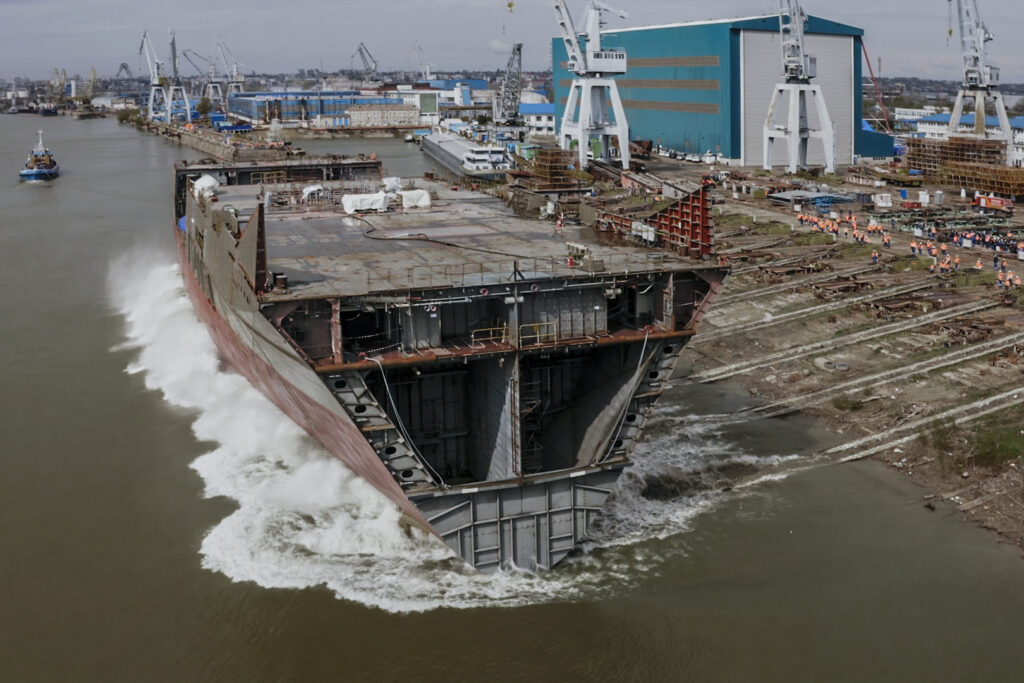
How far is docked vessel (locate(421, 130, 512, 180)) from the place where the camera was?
301 feet

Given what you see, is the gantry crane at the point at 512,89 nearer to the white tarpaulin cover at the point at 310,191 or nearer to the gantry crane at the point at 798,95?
the gantry crane at the point at 798,95

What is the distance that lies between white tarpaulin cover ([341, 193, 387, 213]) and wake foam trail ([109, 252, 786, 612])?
268 inches

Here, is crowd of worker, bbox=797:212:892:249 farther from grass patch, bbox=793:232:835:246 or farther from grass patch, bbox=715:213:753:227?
grass patch, bbox=715:213:753:227

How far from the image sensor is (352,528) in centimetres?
2230

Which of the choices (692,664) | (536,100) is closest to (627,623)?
(692,664)

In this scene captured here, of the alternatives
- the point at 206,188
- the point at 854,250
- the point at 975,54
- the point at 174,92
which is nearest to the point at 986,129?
the point at 975,54

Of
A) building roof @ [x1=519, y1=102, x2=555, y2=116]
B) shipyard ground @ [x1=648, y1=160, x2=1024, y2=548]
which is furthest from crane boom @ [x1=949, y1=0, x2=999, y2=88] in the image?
building roof @ [x1=519, y1=102, x2=555, y2=116]

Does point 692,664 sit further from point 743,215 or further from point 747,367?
point 743,215

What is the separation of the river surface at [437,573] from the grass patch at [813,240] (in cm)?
2208

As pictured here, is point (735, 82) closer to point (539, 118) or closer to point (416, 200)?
point (416, 200)

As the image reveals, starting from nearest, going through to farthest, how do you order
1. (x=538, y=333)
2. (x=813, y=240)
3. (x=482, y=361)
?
(x=538, y=333) < (x=482, y=361) < (x=813, y=240)

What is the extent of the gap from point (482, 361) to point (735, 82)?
71802 mm

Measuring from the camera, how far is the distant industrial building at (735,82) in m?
85.4

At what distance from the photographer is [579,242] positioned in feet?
86.8
